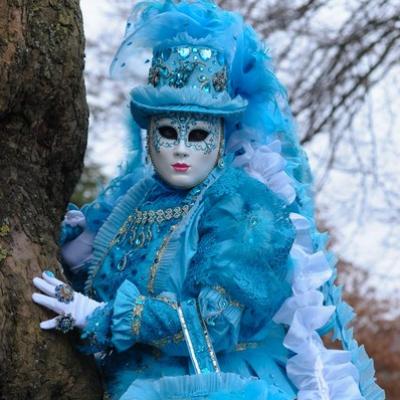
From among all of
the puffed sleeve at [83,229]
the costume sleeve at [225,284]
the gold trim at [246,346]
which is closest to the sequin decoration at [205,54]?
the costume sleeve at [225,284]

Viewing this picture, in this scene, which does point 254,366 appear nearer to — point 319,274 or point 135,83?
point 319,274

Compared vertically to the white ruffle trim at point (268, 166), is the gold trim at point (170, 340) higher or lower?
lower

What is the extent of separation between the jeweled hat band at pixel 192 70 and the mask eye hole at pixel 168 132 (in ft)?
0.43

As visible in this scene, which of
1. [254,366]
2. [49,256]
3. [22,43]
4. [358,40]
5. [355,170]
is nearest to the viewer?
[22,43]

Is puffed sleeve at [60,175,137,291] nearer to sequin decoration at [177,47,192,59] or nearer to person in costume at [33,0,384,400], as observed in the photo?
person in costume at [33,0,384,400]

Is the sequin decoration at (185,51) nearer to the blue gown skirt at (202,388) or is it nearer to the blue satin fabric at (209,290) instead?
the blue satin fabric at (209,290)

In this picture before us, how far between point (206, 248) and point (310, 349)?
502 mm

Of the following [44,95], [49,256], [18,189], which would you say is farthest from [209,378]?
[44,95]

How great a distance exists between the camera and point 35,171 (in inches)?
101

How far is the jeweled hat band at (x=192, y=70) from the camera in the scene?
2.79 metres

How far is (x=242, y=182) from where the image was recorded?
2.72 m

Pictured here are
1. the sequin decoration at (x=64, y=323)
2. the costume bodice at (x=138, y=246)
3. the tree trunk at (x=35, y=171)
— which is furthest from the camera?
the costume bodice at (x=138, y=246)

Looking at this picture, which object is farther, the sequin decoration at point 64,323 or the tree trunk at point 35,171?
the sequin decoration at point 64,323

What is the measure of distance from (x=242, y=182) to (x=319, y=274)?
46 cm
